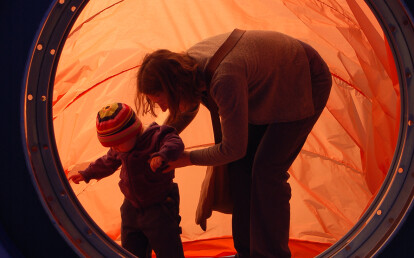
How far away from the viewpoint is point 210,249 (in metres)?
2.89

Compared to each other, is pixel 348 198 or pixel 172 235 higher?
pixel 172 235

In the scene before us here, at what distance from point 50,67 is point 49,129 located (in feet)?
0.67

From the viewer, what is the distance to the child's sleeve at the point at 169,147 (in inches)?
72.1

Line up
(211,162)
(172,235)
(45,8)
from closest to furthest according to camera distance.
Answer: (45,8) → (211,162) → (172,235)

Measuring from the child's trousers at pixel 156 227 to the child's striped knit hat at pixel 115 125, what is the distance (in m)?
0.30

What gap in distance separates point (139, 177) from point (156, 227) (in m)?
0.20

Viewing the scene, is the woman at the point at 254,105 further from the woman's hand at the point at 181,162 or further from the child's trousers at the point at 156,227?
the child's trousers at the point at 156,227

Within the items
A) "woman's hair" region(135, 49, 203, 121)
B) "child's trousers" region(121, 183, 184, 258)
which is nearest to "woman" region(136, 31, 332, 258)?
"woman's hair" region(135, 49, 203, 121)

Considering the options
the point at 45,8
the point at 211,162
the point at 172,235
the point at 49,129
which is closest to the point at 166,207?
the point at 172,235

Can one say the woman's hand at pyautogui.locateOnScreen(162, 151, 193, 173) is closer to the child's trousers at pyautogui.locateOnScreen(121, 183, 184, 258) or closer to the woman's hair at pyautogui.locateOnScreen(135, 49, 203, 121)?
the woman's hair at pyautogui.locateOnScreen(135, 49, 203, 121)

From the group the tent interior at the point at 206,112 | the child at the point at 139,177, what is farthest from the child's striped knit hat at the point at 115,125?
the tent interior at the point at 206,112

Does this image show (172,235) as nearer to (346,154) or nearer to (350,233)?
(350,233)

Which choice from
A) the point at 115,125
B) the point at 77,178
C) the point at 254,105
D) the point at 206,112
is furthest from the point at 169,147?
the point at 206,112

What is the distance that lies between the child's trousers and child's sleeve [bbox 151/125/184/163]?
0.86 ft
